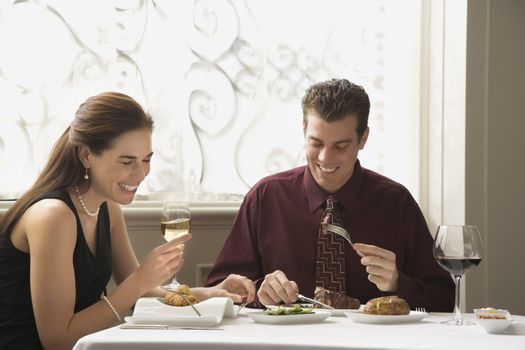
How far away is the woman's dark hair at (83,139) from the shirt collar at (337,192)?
65 centimetres

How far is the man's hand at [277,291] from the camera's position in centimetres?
236

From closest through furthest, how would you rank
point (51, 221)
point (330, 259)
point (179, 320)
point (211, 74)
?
point (179, 320), point (51, 221), point (330, 259), point (211, 74)

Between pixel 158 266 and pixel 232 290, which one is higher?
pixel 158 266

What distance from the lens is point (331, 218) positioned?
282cm

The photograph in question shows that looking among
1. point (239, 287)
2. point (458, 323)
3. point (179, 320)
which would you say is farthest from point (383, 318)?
point (239, 287)

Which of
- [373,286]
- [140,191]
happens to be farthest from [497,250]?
[140,191]

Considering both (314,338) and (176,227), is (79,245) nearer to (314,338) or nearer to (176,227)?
(176,227)

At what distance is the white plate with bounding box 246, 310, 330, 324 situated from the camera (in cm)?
205

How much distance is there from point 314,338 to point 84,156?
3.78ft

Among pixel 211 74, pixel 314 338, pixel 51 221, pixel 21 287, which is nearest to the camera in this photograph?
pixel 314 338

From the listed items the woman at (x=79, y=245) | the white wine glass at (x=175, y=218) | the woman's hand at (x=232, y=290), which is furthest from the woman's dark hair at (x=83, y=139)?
the woman's hand at (x=232, y=290)

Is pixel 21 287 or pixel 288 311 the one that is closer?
pixel 288 311

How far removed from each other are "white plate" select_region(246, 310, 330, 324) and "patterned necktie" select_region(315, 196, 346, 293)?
0.70 metres

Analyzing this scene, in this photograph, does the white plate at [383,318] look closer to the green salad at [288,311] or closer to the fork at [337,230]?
the green salad at [288,311]
